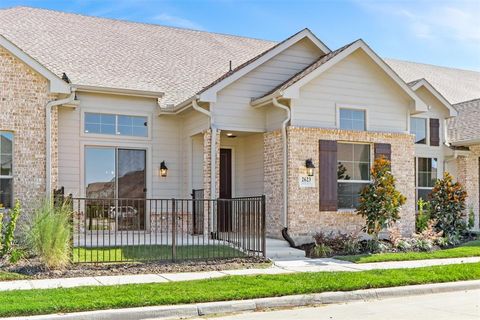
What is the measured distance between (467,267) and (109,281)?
7028 mm

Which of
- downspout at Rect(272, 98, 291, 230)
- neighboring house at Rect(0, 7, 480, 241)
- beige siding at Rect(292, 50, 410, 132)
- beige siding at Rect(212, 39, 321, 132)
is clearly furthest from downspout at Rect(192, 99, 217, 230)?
beige siding at Rect(292, 50, 410, 132)

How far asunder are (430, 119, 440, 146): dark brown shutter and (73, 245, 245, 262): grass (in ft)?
33.0

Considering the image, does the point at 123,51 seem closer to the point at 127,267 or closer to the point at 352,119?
the point at 352,119

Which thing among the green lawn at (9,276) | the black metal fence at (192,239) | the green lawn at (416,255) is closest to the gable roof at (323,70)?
the black metal fence at (192,239)

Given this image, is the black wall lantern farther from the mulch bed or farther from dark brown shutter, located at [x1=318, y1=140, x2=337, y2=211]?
the mulch bed

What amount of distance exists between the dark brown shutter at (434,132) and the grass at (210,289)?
9308 mm

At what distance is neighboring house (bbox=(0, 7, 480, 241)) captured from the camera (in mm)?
13797

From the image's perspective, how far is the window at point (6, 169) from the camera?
1365 cm

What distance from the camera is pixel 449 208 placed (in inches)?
620

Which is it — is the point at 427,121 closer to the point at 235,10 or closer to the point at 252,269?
the point at 235,10

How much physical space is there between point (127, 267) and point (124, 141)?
5573 mm

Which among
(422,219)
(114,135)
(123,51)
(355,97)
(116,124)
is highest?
(123,51)

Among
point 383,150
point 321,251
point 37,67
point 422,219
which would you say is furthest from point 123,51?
point 422,219

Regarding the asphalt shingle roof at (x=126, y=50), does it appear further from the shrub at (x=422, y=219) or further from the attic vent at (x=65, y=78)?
the shrub at (x=422, y=219)
